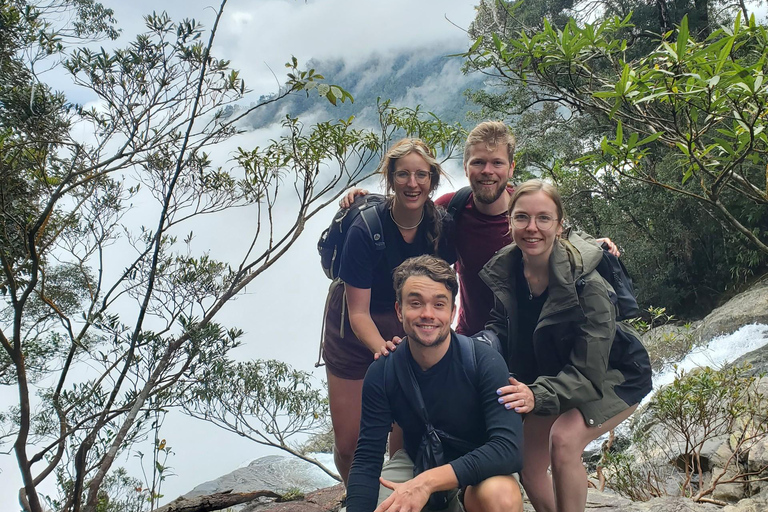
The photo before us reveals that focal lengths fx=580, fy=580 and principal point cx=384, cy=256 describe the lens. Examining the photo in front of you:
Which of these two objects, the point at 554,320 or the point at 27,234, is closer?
the point at 554,320

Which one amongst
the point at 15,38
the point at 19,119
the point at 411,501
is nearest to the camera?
the point at 411,501

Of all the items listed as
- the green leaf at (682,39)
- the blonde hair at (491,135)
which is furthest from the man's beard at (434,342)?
the green leaf at (682,39)

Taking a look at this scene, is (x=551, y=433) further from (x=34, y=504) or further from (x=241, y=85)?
(x=34, y=504)

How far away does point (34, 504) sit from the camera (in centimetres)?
495

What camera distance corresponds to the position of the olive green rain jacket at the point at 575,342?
263cm

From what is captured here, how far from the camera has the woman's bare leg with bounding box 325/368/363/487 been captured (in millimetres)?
3668

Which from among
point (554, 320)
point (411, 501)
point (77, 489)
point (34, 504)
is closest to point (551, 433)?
point (554, 320)

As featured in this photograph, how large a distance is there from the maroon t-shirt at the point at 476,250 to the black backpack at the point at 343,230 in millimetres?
471

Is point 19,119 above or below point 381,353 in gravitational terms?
above

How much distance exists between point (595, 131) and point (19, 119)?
50.9ft

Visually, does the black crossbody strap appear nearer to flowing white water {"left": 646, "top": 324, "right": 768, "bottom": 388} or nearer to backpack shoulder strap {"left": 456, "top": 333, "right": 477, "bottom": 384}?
backpack shoulder strap {"left": 456, "top": 333, "right": 477, "bottom": 384}

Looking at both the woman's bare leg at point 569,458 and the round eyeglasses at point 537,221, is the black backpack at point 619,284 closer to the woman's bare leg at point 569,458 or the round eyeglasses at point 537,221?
the round eyeglasses at point 537,221

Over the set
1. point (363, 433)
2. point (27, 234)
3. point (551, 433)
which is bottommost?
point (551, 433)

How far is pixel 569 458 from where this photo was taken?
2.68 meters
